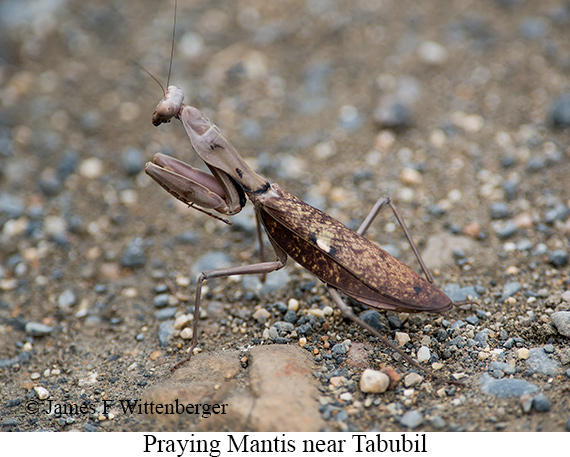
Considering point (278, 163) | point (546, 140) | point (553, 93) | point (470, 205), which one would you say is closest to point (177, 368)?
point (278, 163)

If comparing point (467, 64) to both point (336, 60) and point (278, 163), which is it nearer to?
point (336, 60)

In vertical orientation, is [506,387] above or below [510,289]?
below

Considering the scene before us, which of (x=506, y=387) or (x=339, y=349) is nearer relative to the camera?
(x=506, y=387)

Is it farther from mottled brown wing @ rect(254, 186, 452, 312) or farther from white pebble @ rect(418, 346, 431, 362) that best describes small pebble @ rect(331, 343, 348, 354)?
white pebble @ rect(418, 346, 431, 362)

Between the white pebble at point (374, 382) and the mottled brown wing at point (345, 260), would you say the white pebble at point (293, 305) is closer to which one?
the mottled brown wing at point (345, 260)

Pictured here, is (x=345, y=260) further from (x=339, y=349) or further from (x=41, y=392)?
(x=41, y=392)

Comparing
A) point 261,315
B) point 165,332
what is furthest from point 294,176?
point 165,332

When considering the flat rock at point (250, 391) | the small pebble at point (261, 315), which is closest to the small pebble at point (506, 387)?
the flat rock at point (250, 391)
